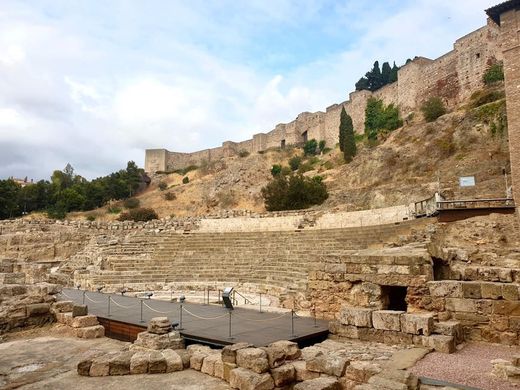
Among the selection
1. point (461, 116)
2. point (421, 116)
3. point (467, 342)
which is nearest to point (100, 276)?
point (467, 342)

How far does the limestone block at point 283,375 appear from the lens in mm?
4914

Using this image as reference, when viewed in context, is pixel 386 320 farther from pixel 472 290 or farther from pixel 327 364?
pixel 327 364

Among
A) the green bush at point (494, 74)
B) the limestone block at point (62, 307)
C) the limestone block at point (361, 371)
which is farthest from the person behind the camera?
the green bush at point (494, 74)

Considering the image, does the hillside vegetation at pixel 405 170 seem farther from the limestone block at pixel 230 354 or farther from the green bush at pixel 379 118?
the limestone block at pixel 230 354

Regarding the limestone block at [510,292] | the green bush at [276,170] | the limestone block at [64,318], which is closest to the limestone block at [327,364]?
the limestone block at [510,292]

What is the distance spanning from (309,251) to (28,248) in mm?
18877

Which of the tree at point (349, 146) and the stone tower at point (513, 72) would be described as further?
the tree at point (349, 146)

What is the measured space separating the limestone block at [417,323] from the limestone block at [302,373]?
195cm

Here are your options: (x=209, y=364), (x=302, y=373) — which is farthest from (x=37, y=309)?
(x=302, y=373)

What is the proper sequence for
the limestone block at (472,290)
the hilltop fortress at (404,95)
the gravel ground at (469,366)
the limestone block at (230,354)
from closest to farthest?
the gravel ground at (469,366) < the limestone block at (230,354) < the limestone block at (472,290) < the hilltop fortress at (404,95)

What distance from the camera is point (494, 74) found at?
30703mm

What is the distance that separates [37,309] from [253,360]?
6925mm

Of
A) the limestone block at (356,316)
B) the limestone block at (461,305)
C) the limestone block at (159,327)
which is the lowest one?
the limestone block at (159,327)

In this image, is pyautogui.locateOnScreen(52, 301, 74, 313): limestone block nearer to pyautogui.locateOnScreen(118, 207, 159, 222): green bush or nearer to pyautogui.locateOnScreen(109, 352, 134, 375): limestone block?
pyautogui.locateOnScreen(109, 352, 134, 375): limestone block
